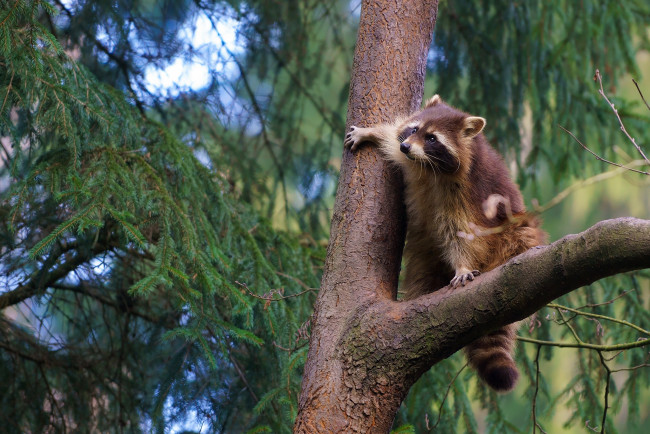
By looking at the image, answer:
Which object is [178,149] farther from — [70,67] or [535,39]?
[535,39]

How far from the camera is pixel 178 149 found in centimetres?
372

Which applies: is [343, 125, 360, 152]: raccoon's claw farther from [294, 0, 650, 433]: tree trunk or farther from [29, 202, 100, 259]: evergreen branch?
[29, 202, 100, 259]: evergreen branch

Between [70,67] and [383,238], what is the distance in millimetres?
1812

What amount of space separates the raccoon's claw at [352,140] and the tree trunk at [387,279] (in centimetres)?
4

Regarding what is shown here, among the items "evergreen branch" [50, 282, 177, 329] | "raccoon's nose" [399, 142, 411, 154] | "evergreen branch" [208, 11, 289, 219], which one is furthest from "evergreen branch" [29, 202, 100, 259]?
"evergreen branch" [208, 11, 289, 219]

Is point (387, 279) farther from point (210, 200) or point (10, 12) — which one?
point (10, 12)

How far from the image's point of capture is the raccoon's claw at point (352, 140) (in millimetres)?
3094

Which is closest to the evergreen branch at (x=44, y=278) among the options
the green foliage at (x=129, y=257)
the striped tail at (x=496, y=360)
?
the green foliage at (x=129, y=257)

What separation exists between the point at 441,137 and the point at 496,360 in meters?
1.22

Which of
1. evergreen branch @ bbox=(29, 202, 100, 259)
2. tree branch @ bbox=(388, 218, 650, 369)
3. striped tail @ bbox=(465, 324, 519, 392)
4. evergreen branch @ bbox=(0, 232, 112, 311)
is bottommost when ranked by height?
tree branch @ bbox=(388, 218, 650, 369)

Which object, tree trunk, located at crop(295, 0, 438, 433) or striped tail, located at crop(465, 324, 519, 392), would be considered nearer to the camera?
tree trunk, located at crop(295, 0, 438, 433)

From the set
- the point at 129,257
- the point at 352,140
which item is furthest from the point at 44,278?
the point at 352,140

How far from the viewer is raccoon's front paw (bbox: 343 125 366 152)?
3078 millimetres

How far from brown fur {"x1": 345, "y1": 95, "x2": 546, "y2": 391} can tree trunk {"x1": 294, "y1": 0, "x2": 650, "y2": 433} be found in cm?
16
